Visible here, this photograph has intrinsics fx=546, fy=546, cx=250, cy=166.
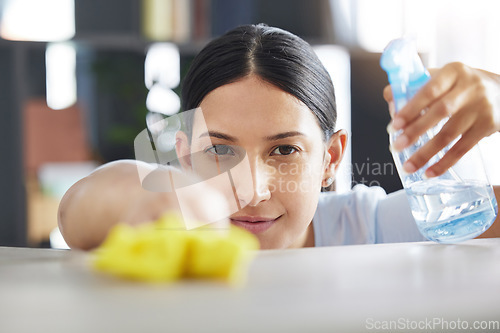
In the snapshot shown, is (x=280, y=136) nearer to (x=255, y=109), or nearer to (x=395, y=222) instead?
(x=255, y=109)

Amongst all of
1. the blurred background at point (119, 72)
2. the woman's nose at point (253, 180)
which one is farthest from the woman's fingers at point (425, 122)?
the blurred background at point (119, 72)

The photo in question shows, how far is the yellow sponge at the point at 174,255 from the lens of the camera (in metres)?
0.31

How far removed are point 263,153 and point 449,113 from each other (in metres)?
0.40

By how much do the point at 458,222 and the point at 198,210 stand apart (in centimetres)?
29

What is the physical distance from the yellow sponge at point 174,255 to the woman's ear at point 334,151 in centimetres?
80

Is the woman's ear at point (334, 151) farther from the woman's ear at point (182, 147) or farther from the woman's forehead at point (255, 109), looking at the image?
the woman's ear at point (182, 147)

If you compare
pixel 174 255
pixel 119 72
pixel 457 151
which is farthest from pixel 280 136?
pixel 119 72

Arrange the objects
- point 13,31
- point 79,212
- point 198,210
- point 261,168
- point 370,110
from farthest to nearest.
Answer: point 370,110
point 13,31
point 261,168
point 79,212
point 198,210

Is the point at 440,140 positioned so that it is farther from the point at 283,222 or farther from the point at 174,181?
the point at 283,222

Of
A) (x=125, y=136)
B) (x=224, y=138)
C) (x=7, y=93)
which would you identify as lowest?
(x=224, y=138)

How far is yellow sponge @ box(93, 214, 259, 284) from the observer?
308 mm

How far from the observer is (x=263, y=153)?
2.99 feet

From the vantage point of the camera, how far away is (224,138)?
0.91m

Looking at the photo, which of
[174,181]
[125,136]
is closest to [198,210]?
[174,181]
